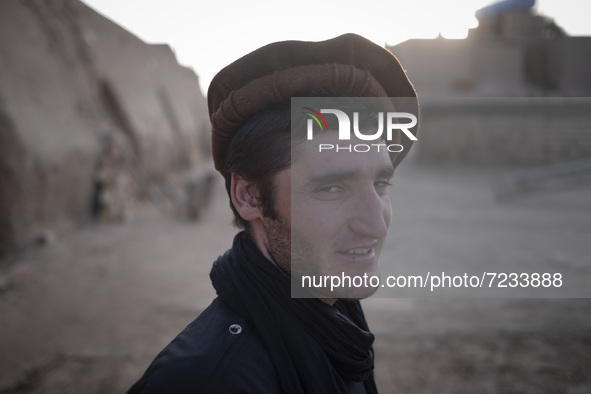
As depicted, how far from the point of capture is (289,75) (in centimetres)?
128

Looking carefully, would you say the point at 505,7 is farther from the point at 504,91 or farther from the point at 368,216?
the point at 368,216

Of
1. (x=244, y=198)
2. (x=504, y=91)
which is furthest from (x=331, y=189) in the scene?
(x=504, y=91)

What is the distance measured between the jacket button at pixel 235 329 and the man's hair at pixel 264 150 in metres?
0.36

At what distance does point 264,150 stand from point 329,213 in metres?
0.29

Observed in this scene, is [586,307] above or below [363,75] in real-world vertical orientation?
below

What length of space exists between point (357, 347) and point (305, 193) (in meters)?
0.51

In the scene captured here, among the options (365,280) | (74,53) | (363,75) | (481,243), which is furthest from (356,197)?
(74,53)

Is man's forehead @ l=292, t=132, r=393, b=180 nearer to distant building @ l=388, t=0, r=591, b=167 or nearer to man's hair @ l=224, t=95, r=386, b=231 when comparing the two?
man's hair @ l=224, t=95, r=386, b=231

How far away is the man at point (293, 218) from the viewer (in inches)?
44.8

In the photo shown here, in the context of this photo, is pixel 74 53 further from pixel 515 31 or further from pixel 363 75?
pixel 515 31

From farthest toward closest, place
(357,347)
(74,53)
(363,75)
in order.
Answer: (74,53)
(363,75)
(357,347)

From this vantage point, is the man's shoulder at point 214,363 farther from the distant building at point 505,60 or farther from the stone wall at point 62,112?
the distant building at point 505,60

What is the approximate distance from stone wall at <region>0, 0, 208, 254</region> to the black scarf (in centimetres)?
574

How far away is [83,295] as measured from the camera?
15.4 ft
